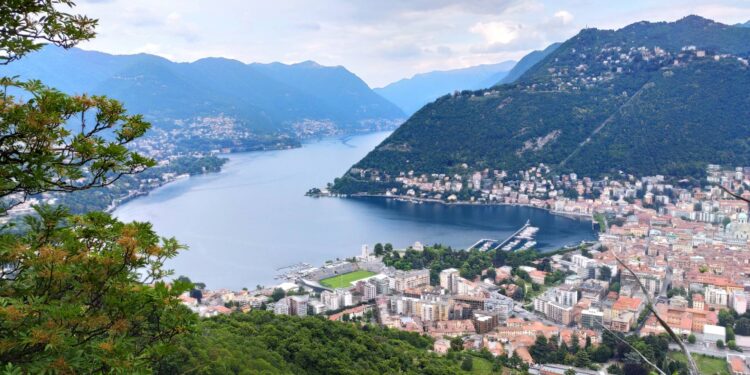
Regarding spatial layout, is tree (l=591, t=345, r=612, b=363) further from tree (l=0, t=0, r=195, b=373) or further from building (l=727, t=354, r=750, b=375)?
tree (l=0, t=0, r=195, b=373)

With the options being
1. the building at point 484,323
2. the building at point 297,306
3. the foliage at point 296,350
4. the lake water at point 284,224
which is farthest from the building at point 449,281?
the foliage at point 296,350

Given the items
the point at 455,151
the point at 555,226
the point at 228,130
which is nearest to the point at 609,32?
the point at 455,151

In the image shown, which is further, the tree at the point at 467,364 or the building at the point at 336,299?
the building at the point at 336,299

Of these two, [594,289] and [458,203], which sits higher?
[458,203]

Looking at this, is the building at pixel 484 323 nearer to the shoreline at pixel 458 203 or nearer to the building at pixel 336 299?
the building at pixel 336 299

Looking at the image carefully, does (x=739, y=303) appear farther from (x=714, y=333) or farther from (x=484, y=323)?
(x=484, y=323)

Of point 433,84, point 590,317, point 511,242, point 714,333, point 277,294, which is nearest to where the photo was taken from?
point 714,333

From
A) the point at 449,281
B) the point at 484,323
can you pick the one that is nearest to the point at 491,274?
the point at 449,281

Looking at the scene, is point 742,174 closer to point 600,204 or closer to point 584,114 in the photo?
point 600,204

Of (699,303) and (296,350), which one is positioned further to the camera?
(699,303)
